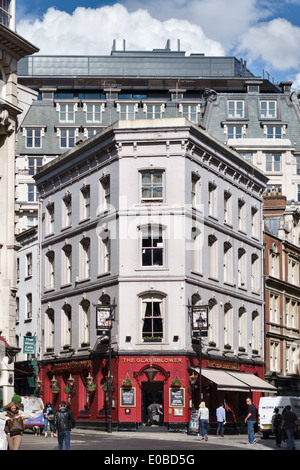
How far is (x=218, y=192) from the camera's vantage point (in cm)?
6116

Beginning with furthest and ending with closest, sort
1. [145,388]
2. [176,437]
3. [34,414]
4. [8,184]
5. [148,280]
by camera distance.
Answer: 1. [148,280]
2. [145,388]
3. [34,414]
4. [176,437]
5. [8,184]

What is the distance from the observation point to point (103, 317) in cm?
5434

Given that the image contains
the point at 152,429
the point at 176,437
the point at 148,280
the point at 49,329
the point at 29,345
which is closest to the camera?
the point at 176,437

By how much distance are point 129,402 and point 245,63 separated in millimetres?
84093

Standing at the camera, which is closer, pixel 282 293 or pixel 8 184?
pixel 8 184

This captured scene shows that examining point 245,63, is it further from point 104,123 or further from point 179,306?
point 179,306

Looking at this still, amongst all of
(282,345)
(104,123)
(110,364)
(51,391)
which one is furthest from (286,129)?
(110,364)

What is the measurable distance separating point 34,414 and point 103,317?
6867 millimetres

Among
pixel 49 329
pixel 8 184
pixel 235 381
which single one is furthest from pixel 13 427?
pixel 49 329

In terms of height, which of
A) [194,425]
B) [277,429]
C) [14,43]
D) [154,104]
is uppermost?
[154,104]

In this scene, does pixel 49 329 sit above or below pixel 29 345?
above

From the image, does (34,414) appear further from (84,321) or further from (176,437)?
(84,321)

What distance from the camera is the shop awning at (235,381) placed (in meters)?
55.0

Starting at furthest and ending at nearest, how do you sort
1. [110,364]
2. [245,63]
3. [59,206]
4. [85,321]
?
[245,63] → [59,206] → [85,321] → [110,364]
